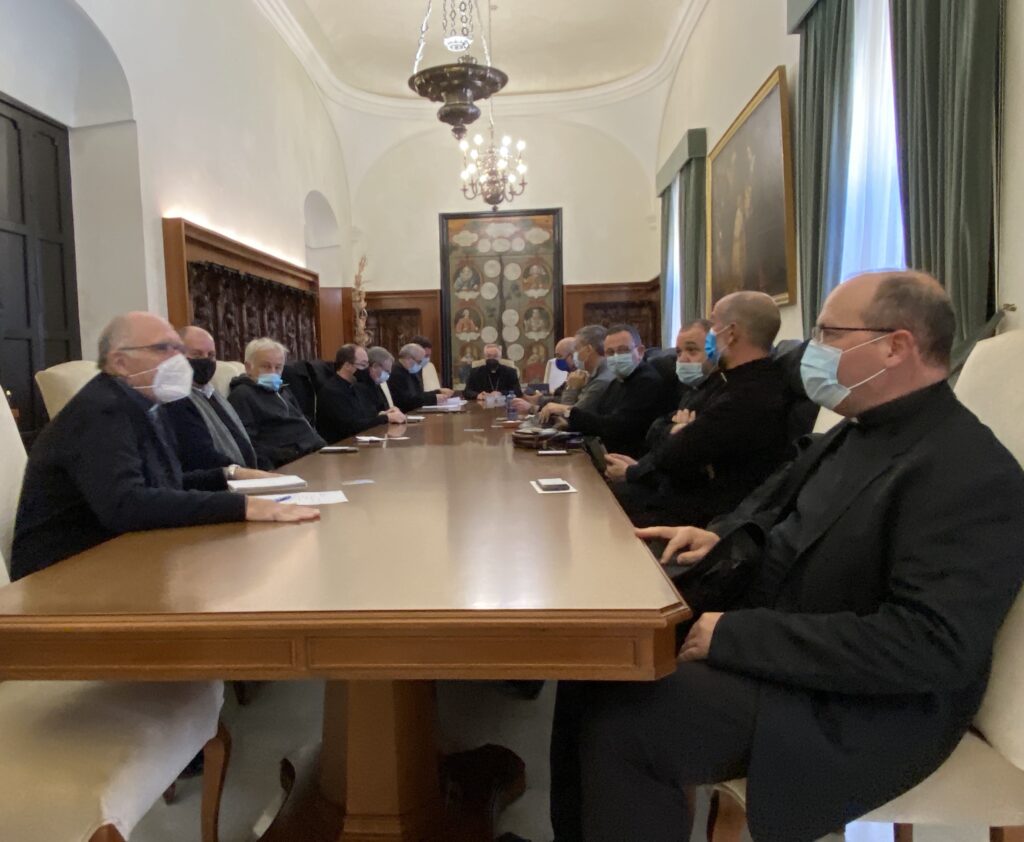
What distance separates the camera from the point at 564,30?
8.66 meters

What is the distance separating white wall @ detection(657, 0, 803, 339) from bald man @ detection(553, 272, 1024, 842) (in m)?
3.39

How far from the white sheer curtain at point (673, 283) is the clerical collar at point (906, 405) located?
690 centimetres

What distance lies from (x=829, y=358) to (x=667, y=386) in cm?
280

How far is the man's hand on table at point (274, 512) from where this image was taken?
6.44 ft

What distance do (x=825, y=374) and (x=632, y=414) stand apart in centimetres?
269

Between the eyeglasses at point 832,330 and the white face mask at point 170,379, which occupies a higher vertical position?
the eyeglasses at point 832,330

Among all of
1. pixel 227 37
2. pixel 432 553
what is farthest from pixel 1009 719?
pixel 227 37

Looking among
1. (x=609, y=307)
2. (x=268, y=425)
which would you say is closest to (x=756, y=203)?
(x=268, y=425)

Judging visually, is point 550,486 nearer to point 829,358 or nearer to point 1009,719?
point 829,358

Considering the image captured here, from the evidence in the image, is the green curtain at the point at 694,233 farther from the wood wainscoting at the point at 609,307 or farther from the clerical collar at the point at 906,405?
the clerical collar at the point at 906,405

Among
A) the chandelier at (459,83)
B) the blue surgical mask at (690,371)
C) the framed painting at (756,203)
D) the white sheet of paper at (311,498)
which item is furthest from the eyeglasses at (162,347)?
the chandelier at (459,83)

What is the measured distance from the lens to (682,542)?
188cm

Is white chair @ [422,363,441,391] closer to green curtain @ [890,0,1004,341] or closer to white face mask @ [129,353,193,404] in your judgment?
green curtain @ [890,0,1004,341]

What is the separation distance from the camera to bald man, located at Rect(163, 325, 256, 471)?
2934 mm
